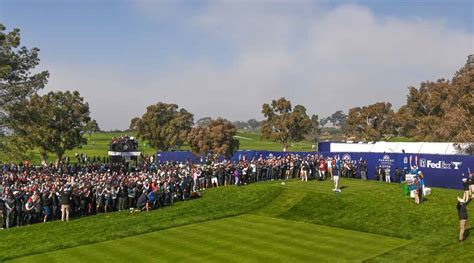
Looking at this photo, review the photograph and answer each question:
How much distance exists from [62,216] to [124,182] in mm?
4907

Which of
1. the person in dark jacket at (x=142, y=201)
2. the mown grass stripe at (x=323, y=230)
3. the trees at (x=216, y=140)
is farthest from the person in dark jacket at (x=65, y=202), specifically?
the trees at (x=216, y=140)

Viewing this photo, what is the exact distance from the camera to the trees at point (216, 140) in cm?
6328

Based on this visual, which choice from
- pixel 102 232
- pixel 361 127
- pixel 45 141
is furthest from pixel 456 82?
pixel 45 141

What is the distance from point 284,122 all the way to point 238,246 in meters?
55.7

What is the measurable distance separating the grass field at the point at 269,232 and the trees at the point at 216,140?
31.2 metres

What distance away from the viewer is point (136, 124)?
82.1 metres

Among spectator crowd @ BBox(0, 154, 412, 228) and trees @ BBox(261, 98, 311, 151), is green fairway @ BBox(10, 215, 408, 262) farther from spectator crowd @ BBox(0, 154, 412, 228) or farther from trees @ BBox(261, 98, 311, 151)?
trees @ BBox(261, 98, 311, 151)

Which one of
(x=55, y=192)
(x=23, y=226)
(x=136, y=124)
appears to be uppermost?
(x=136, y=124)

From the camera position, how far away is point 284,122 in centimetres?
7456

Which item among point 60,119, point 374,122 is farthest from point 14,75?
point 374,122

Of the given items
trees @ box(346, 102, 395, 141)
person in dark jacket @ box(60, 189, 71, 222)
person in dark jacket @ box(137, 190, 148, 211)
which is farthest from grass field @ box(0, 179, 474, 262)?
trees @ box(346, 102, 395, 141)

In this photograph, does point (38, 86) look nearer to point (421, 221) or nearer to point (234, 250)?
point (234, 250)

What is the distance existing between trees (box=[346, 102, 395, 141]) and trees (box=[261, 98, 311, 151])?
9.13 meters

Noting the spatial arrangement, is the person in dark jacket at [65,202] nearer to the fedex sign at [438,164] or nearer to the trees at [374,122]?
the fedex sign at [438,164]
